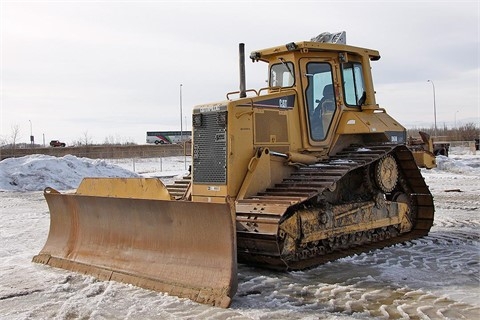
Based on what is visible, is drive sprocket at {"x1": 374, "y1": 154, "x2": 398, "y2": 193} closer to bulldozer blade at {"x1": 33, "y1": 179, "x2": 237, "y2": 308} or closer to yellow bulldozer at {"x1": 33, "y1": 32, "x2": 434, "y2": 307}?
yellow bulldozer at {"x1": 33, "y1": 32, "x2": 434, "y2": 307}

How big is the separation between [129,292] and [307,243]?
2.52 m

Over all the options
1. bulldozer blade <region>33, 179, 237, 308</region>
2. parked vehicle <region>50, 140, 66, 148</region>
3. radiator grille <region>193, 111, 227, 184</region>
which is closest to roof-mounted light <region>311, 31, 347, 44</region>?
radiator grille <region>193, 111, 227, 184</region>

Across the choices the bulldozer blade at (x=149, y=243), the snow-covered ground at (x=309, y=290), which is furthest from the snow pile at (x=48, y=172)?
the bulldozer blade at (x=149, y=243)

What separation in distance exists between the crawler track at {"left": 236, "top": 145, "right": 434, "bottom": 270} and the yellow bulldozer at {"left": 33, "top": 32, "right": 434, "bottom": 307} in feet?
0.06

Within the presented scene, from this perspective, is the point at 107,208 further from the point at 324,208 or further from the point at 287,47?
the point at 287,47

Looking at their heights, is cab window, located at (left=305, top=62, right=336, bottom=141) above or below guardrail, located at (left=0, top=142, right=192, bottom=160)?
above

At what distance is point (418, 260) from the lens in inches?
307

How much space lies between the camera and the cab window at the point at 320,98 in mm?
8633

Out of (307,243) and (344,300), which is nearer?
(344,300)

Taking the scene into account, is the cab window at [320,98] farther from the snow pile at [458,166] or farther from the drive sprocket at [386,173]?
the snow pile at [458,166]

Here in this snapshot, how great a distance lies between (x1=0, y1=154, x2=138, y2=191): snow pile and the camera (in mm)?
21641

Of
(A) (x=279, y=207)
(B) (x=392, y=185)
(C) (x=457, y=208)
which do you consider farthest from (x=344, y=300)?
(C) (x=457, y=208)

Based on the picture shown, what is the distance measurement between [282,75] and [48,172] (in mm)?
16377

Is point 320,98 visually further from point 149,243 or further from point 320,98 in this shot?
point 149,243
